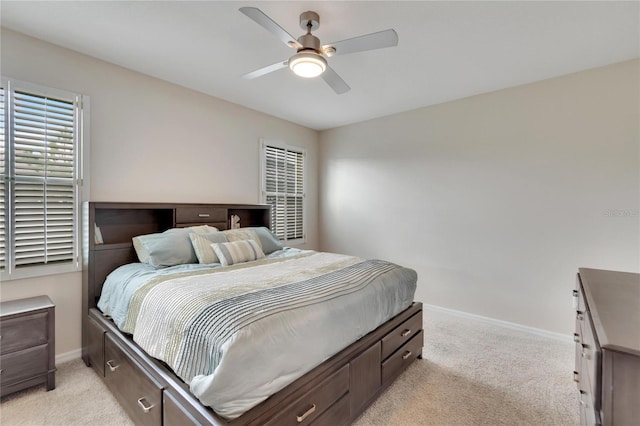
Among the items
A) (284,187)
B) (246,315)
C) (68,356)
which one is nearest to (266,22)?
(246,315)

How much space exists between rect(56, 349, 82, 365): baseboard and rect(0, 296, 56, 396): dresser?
428 mm

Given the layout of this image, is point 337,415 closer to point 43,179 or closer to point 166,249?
point 166,249

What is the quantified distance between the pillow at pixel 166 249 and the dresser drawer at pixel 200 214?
0.34 m

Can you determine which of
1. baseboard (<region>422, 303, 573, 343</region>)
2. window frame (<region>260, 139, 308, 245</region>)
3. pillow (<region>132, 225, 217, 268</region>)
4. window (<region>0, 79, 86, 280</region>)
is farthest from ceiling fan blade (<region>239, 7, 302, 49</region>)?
baseboard (<region>422, 303, 573, 343</region>)

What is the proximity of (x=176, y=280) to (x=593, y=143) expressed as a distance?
13.0ft

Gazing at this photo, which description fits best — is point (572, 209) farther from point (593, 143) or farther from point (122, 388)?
point (122, 388)

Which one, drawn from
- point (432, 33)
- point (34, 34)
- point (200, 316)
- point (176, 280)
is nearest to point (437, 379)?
point (200, 316)

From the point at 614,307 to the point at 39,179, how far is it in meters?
3.81

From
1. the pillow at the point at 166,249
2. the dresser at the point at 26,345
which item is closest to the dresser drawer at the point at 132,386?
the dresser at the point at 26,345

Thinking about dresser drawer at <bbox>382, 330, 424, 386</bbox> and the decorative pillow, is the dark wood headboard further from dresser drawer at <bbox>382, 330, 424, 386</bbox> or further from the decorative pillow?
dresser drawer at <bbox>382, 330, 424, 386</bbox>

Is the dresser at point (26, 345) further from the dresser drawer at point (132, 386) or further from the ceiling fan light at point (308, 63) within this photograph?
the ceiling fan light at point (308, 63)

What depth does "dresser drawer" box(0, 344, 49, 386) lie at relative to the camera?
6.44 feet

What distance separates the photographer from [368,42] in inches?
71.8

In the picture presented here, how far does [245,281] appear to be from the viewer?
2004mm
